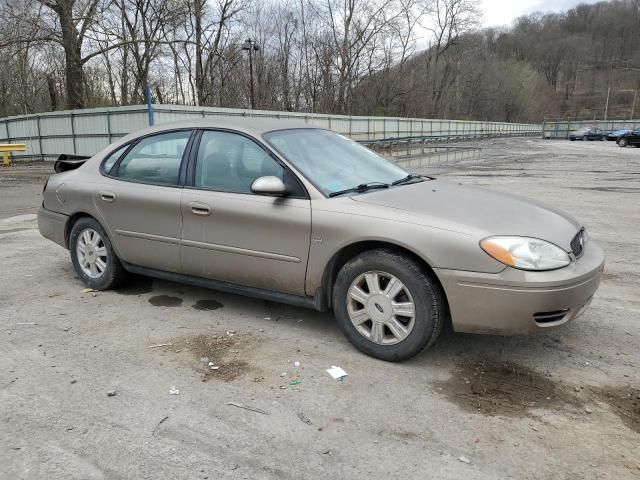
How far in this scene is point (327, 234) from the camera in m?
3.39

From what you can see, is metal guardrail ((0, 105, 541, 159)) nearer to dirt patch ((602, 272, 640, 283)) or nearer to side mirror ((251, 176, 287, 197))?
dirt patch ((602, 272, 640, 283))

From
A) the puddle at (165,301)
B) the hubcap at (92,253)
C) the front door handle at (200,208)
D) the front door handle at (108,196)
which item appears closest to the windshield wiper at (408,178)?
the front door handle at (200,208)

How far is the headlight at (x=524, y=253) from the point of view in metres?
2.96

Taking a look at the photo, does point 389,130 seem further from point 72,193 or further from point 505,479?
point 505,479

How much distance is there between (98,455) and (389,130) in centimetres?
3446

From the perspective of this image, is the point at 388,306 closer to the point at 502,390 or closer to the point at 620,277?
the point at 502,390

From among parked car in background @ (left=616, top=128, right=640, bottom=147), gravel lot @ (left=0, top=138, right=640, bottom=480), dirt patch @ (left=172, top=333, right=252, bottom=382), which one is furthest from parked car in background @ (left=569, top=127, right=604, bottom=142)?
dirt patch @ (left=172, top=333, right=252, bottom=382)

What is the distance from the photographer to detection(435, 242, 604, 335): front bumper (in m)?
2.92

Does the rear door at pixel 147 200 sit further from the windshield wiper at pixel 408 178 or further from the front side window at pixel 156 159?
the windshield wiper at pixel 408 178

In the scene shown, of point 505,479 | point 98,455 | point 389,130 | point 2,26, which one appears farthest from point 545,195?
point 389,130

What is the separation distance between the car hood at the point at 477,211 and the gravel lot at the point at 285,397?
84 centimetres

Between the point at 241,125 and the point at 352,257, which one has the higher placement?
the point at 241,125

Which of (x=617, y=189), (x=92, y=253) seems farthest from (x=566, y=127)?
(x=92, y=253)

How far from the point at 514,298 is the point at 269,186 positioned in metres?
1.67
